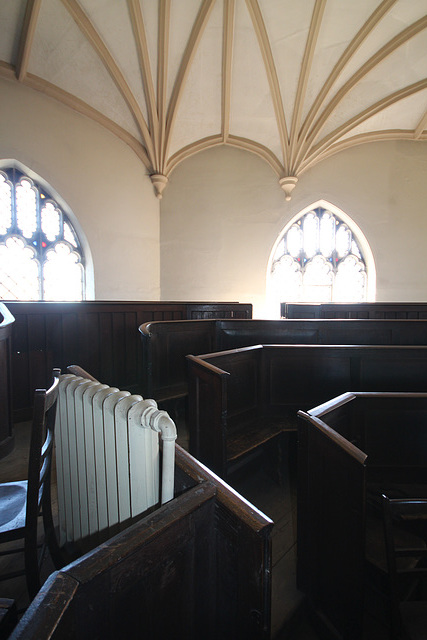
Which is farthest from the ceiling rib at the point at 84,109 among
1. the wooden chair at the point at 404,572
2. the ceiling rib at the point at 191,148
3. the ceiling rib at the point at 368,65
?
the wooden chair at the point at 404,572

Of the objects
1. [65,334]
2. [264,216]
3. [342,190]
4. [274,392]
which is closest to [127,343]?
[65,334]

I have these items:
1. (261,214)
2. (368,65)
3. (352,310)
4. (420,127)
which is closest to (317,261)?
(261,214)

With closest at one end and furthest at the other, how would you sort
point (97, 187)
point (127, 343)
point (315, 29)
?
point (127, 343), point (315, 29), point (97, 187)

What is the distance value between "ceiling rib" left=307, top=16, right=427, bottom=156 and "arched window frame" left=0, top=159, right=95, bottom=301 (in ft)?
19.8

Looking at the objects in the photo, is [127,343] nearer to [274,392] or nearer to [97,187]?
[274,392]

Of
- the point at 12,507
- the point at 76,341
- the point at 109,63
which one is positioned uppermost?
the point at 109,63

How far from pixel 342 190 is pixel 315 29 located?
382 cm

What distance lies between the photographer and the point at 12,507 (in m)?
1.43

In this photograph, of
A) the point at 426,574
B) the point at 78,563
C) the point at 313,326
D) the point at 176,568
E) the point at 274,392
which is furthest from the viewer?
the point at 313,326

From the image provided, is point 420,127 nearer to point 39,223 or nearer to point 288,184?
point 288,184

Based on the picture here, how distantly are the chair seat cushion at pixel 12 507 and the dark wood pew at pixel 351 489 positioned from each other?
133 cm

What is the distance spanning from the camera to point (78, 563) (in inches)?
25.0

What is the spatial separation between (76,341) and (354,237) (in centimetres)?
804

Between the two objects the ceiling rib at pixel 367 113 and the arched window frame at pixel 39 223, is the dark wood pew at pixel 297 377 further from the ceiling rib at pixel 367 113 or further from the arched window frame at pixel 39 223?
the ceiling rib at pixel 367 113
